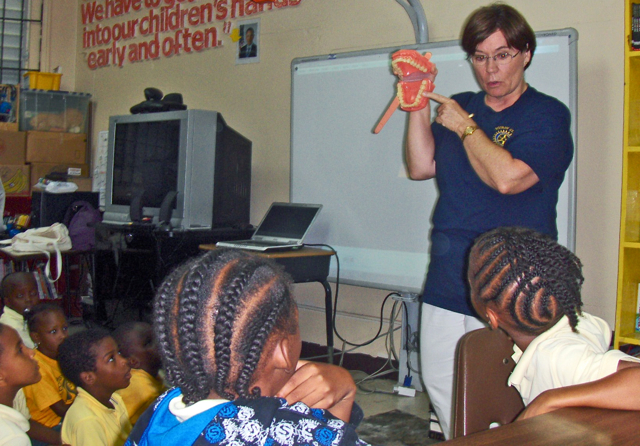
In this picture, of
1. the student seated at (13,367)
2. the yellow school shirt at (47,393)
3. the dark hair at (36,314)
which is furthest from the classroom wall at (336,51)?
the student seated at (13,367)

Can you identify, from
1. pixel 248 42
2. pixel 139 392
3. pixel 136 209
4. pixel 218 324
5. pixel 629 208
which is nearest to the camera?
pixel 218 324

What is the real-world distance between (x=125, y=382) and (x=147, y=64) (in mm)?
3038

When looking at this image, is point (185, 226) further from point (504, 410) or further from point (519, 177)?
point (504, 410)

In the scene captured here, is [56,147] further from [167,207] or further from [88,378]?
[88,378]

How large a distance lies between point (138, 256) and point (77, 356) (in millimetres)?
1337

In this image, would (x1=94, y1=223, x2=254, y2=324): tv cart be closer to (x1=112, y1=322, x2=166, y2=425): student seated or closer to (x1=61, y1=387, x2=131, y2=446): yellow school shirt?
(x1=112, y1=322, x2=166, y2=425): student seated

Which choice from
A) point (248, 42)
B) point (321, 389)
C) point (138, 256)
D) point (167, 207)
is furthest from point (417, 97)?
point (248, 42)

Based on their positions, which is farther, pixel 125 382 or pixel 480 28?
pixel 125 382

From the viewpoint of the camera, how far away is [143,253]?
3.04 metres

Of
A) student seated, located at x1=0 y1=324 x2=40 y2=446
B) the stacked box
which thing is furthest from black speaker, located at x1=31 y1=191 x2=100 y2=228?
student seated, located at x1=0 y1=324 x2=40 y2=446

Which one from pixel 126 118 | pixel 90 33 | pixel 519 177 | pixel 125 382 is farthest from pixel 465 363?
pixel 90 33

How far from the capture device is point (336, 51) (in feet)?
10.8

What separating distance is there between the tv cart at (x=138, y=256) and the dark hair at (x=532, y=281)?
2.12 meters

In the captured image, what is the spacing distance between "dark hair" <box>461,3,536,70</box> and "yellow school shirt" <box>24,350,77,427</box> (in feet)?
5.45
